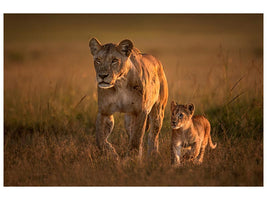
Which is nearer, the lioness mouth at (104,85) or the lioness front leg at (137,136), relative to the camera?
the lioness mouth at (104,85)

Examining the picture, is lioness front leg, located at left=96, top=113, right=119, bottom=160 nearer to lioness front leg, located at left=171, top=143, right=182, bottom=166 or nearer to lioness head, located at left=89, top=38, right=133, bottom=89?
lioness head, located at left=89, top=38, right=133, bottom=89

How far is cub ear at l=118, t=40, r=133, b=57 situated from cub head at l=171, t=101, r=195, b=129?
104cm

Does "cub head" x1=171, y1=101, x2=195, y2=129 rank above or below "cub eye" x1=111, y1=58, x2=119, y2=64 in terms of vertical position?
below

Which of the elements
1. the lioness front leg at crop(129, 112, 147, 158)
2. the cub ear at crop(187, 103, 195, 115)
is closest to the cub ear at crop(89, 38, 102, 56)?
the lioness front leg at crop(129, 112, 147, 158)

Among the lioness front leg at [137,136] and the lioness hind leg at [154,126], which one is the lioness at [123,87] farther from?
the lioness hind leg at [154,126]

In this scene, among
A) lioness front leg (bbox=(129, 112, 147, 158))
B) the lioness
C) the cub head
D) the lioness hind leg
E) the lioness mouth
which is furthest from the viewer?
the lioness hind leg

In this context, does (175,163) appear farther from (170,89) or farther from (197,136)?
(170,89)

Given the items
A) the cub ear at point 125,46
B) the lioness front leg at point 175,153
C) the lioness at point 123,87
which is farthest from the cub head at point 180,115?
the cub ear at point 125,46

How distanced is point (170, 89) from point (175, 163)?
15.6 ft

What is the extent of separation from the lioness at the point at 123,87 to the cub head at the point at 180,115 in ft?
1.73

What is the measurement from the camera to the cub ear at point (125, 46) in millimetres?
6609

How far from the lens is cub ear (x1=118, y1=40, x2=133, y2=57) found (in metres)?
6.61

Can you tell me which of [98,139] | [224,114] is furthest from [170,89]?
[98,139]

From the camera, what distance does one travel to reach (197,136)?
6754mm
